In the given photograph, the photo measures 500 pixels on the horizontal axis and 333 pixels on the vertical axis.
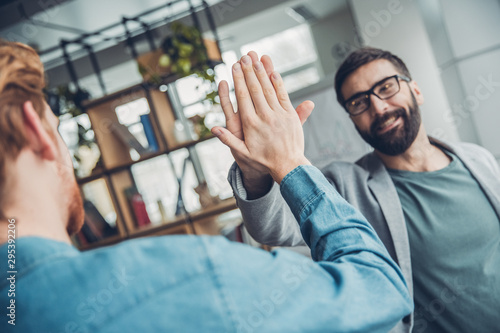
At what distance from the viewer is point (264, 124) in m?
0.80

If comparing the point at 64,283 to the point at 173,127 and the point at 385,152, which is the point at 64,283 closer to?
the point at 385,152

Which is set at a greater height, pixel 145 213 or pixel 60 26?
pixel 60 26

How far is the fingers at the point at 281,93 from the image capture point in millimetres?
810

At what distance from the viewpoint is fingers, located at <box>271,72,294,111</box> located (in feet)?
2.66

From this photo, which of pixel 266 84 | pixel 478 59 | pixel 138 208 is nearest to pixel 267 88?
pixel 266 84

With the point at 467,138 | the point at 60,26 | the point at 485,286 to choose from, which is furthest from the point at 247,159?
the point at 60,26

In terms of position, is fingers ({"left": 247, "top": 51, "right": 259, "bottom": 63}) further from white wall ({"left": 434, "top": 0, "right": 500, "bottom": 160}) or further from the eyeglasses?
white wall ({"left": 434, "top": 0, "right": 500, "bottom": 160})

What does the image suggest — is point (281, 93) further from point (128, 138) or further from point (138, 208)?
point (138, 208)

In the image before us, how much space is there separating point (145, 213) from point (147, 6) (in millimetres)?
2676

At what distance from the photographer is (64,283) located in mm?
539

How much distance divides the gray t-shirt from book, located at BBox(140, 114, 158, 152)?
2.42 metres

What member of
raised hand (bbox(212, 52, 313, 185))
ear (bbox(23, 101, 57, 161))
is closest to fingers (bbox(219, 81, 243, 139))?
raised hand (bbox(212, 52, 313, 185))
